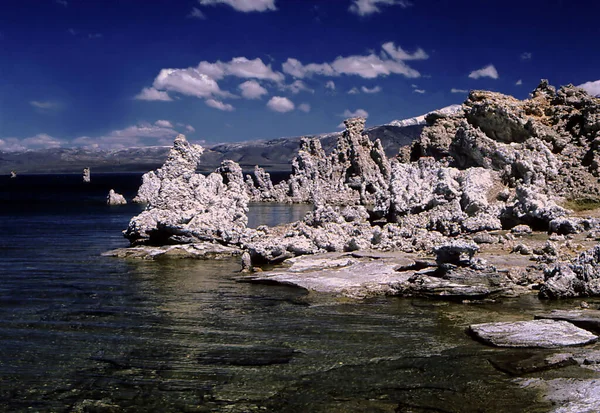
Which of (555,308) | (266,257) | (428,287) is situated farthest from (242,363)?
(266,257)

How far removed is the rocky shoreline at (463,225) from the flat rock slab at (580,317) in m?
0.06

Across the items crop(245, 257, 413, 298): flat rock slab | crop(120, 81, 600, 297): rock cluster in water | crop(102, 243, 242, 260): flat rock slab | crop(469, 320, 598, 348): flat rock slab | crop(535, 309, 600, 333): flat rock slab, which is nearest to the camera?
crop(469, 320, 598, 348): flat rock slab

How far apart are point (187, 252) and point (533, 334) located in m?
25.8

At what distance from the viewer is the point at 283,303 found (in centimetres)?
2562

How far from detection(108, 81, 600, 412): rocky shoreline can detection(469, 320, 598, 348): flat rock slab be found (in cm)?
8

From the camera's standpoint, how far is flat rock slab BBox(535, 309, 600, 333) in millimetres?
19781

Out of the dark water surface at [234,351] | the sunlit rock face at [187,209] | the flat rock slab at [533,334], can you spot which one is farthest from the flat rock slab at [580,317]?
the sunlit rock face at [187,209]

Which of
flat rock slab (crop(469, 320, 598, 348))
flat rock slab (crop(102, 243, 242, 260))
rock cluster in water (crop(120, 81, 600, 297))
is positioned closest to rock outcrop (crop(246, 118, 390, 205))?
rock cluster in water (crop(120, 81, 600, 297))

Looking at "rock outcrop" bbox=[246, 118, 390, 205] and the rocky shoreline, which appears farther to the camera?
"rock outcrop" bbox=[246, 118, 390, 205]

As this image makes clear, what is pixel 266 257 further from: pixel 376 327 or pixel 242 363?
pixel 242 363

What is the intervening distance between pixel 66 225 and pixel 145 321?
45.8m

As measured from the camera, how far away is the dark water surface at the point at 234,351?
1511 cm

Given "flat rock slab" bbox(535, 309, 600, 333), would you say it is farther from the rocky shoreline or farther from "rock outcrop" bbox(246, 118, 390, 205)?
"rock outcrop" bbox(246, 118, 390, 205)

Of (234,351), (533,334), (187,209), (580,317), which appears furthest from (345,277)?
(187,209)
